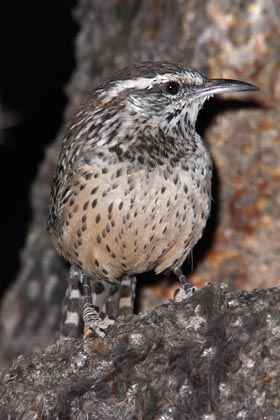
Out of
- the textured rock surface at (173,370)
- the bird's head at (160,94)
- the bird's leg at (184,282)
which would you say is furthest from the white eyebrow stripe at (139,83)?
the textured rock surface at (173,370)

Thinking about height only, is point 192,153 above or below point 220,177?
below

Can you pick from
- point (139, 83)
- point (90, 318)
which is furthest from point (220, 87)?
point (90, 318)

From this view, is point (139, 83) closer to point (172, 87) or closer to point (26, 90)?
point (172, 87)

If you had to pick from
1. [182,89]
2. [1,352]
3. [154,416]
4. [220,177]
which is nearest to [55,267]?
[1,352]

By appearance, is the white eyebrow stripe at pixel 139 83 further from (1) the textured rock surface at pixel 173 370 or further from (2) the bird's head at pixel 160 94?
(1) the textured rock surface at pixel 173 370

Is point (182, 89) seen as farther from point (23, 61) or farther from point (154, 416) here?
point (23, 61)

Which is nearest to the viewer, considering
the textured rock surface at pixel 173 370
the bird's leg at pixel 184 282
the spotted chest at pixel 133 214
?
the textured rock surface at pixel 173 370

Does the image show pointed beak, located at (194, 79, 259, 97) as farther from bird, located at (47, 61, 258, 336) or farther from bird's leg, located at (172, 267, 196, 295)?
bird's leg, located at (172, 267, 196, 295)
